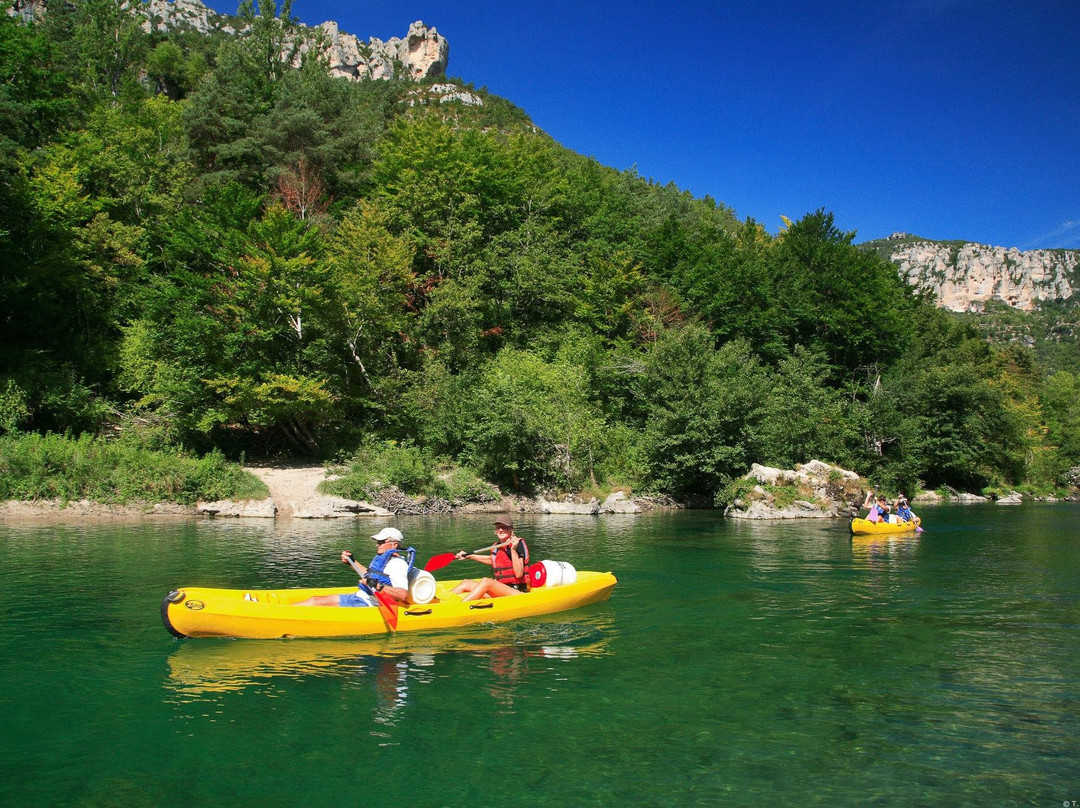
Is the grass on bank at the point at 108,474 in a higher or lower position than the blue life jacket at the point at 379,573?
higher

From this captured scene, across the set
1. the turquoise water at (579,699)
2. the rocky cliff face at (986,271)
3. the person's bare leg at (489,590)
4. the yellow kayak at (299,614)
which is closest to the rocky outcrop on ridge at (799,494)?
the turquoise water at (579,699)

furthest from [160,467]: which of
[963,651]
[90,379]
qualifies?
[963,651]

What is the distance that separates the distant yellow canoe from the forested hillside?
7444mm

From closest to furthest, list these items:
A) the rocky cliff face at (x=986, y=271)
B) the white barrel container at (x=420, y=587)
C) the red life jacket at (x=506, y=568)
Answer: the white barrel container at (x=420, y=587) < the red life jacket at (x=506, y=568) < the rocky cliff face at (x=986, y=271)

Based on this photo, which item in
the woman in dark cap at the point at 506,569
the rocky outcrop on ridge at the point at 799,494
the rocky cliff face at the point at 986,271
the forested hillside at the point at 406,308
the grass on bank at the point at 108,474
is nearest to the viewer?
the woman in dark cap at the point at 506,569

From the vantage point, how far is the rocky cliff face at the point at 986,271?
15938 centimetres

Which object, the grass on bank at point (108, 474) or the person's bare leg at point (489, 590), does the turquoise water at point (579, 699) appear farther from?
the grass on bank at point (108, 474)

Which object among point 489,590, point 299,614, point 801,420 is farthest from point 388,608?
point 801,420

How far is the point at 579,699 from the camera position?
6.95 metres

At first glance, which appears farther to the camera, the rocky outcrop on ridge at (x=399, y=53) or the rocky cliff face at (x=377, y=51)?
the rocky outcrop on ridge at (x=399, y=53)

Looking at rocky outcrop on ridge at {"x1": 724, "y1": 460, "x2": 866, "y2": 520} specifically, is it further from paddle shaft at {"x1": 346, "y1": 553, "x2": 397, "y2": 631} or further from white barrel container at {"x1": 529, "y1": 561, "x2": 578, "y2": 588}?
paddle shaft at {"x1": 346, "y1": 553, "x2": 397, "y2": 631}

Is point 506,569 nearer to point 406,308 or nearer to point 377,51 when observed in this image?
point 406,308

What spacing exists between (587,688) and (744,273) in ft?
114

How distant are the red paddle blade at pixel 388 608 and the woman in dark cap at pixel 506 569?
56.6 inches
